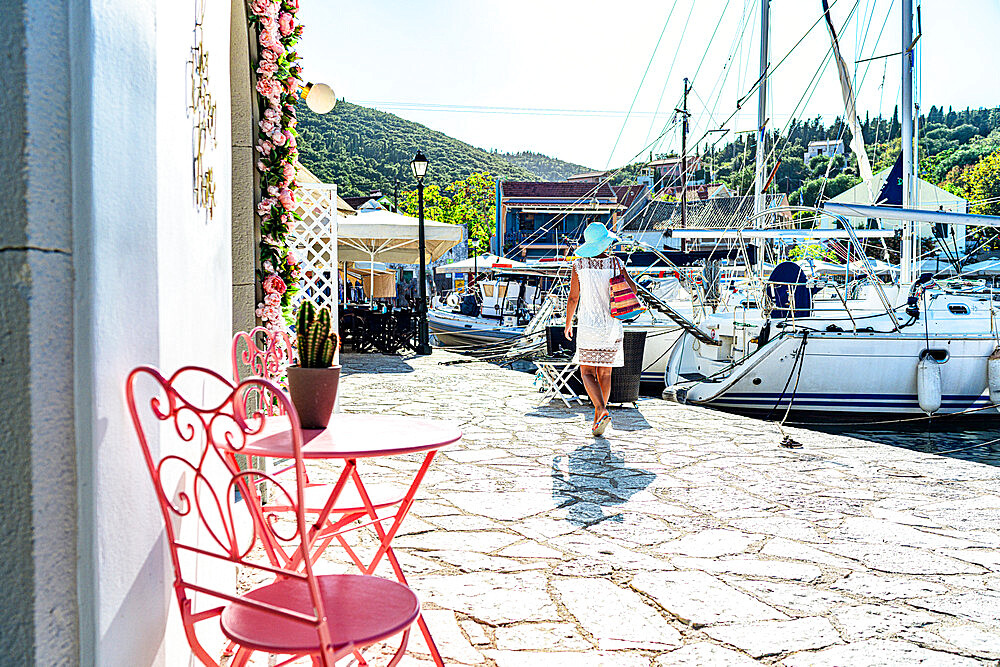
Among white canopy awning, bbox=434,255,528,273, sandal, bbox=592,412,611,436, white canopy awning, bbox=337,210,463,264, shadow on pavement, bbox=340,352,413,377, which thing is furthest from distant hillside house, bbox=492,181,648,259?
sandal, bbox=592,412,611,436

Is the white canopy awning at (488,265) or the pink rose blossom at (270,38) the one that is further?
the white canopy awning at (488,265)

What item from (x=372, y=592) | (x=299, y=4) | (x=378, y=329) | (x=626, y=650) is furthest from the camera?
(x=378, y=329)

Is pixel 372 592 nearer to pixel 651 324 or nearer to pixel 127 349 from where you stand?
pixel 127 349

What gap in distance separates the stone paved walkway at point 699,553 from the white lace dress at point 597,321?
0.77 metres

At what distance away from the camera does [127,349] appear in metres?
1.74

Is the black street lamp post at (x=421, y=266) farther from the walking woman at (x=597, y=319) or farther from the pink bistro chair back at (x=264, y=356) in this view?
the pink bistro chair back at (x=264, y=356)

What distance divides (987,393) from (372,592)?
12.0m

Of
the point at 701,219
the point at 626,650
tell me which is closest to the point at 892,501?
the point at 626,650

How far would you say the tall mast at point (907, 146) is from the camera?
40.8ft

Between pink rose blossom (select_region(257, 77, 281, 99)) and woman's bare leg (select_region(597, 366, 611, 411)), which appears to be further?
woman's bare leg (select_region(597, 366, 611, 411))

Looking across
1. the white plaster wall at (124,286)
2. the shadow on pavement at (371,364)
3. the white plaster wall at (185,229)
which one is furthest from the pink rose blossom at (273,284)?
the shadow on pavement at (371,364)

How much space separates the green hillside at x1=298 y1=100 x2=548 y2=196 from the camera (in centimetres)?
7056

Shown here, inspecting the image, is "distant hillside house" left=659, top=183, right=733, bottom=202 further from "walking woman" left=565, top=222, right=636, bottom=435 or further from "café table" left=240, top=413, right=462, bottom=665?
"café table" left=240, top=413, right=462, bottom=665

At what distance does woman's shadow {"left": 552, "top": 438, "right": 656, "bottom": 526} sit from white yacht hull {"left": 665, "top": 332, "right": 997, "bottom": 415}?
18.6ft
